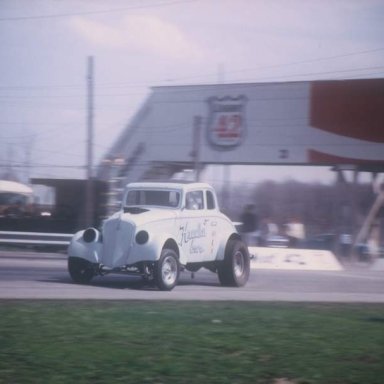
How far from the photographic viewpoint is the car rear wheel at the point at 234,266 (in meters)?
17.5

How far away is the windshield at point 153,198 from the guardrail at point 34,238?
10320 millimetres

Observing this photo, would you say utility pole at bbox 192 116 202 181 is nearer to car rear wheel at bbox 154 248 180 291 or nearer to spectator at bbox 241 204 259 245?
spectator at bbox 241 204 259 245

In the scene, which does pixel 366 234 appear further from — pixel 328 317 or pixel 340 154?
pixel 328 317

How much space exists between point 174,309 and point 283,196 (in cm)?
4200

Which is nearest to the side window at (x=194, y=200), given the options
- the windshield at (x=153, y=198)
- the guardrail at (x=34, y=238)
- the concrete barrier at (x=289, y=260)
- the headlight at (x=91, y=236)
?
the windshield at (x=153, y=198)

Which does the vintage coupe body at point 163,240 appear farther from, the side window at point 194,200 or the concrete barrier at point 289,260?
the concrete barrier at point 289,260

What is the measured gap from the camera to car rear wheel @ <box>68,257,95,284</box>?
16.5m

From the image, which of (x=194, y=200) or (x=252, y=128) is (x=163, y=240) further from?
(x=252, y=128)

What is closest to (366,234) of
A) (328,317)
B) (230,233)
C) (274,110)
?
(274,110)

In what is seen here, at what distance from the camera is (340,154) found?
31.5 meters

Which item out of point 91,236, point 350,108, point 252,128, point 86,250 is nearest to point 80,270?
point 86,250

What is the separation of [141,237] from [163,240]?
0.47 metres

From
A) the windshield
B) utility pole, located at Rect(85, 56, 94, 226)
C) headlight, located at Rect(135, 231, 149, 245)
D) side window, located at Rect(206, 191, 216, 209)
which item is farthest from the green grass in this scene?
utility pole, located at Rect(85, 56, 94, 226)

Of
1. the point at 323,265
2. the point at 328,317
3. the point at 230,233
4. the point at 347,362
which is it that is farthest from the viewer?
the point at 323,265
